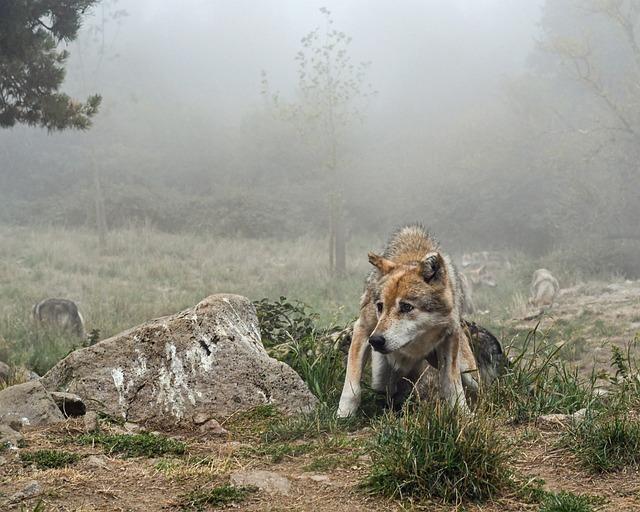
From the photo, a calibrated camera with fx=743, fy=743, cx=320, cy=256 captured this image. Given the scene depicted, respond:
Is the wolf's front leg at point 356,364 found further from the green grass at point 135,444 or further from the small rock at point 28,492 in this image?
the small rock at point 28,492

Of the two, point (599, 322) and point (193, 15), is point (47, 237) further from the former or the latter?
point (193, 15)

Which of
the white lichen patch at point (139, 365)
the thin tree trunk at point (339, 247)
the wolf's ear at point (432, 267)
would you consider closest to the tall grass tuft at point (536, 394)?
the wolf's ear at point (432, 267)

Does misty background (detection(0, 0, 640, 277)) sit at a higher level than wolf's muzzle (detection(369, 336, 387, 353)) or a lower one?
higher

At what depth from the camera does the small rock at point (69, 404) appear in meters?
5.58

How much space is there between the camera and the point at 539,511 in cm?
347

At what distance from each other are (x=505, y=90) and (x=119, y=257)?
23.1m

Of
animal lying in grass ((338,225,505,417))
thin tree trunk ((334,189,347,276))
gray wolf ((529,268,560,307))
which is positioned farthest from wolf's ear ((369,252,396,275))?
thin tree trunk ((334,189,347,276))

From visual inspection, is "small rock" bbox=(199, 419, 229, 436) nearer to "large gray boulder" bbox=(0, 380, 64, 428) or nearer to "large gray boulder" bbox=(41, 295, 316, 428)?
"large gray boulder" bbox=(41, 295, 316, 428)

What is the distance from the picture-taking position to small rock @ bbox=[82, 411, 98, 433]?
506cm

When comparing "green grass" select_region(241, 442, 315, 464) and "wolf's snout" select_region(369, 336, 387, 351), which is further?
"wolf's snout" select_region(369, 336, 387, 351)

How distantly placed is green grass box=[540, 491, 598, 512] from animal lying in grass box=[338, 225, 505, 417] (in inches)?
62.7

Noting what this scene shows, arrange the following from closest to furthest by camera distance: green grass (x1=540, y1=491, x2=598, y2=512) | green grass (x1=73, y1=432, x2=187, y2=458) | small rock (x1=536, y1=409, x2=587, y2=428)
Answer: green grass (x1=540, y1=491, x2=598, y2=512)
green grass (x1=73, y1=432, x2=187, y2=458)
small rock (x1=536, y1=409, x2=587, y2=428)

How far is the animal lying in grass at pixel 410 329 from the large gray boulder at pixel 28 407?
2.14 metres

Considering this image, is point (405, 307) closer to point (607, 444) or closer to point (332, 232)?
point (607, 444)
